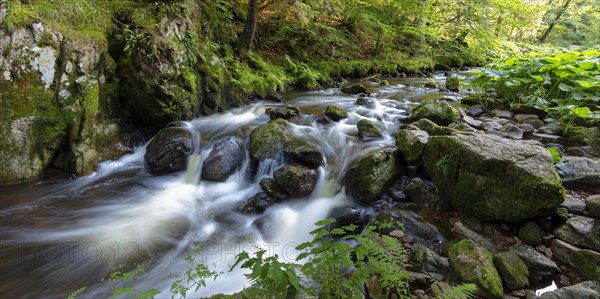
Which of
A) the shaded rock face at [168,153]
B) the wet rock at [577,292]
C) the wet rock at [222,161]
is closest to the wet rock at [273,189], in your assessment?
the wet rock at [222,161]

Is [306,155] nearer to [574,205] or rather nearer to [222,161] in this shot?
[222,161]

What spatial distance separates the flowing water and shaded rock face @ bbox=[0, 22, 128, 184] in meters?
0.30

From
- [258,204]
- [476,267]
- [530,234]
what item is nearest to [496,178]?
[530,234]

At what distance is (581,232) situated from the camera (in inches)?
115

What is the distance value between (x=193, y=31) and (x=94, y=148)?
301 cm

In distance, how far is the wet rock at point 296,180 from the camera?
454 centimetres

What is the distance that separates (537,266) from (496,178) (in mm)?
900

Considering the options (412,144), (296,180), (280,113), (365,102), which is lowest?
(296,180)

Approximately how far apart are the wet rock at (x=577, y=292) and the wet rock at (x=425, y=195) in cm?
143

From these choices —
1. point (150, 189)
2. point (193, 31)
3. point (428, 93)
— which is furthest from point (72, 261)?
point (428, 93)

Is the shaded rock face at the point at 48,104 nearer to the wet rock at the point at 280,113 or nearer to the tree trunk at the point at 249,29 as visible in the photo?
the wet rock at the point at 280,113

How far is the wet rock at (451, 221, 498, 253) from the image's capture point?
120 inches

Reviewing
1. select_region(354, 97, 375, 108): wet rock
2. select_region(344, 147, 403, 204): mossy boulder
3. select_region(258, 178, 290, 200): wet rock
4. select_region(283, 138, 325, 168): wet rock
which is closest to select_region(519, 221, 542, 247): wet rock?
select_region(344, 147, 403, 204): mossy boulder

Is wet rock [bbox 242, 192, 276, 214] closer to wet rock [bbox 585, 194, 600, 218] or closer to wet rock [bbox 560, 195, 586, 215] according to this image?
wet rock [bbox 560, 195, 586, 215]
